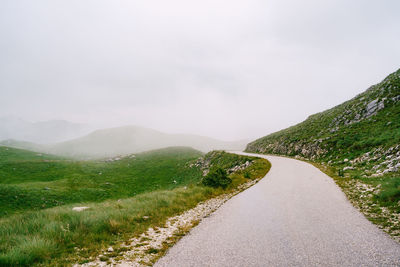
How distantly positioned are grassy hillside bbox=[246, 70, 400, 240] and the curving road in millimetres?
1364

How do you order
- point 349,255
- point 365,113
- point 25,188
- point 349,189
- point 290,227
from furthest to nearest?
1. point 365,113
2. point 25,188
3. point 349,189
4. point 290,227
5. point 349,255

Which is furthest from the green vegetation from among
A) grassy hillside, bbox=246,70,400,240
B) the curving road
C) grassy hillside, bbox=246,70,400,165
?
grassy hillside, bbox=246,70,400,165

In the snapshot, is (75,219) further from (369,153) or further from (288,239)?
(369,153)

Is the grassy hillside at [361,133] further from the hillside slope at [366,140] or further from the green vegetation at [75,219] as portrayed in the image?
the green vegetation at [75,219]

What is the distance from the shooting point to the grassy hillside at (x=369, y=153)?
9297mm

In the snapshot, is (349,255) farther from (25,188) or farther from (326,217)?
(25,188)

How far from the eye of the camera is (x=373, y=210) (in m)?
8.69

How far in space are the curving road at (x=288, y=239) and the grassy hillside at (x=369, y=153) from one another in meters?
1.36

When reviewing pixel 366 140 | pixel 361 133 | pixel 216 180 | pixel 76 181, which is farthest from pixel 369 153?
pixel 76 181

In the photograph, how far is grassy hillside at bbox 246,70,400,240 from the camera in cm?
930

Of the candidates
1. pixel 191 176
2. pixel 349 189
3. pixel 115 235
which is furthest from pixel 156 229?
pixel 191 176

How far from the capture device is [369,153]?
1897cm

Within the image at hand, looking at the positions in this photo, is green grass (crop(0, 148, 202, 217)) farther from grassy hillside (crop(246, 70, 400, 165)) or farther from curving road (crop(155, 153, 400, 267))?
curving road (crop(155, 153, 400, 267))

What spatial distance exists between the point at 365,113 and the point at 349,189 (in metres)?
29.4
